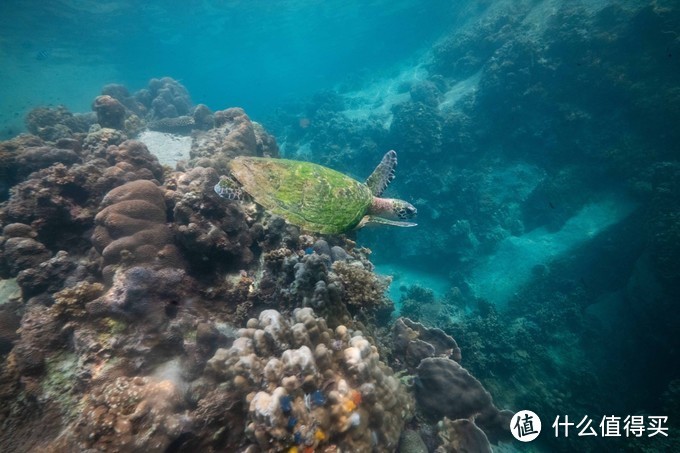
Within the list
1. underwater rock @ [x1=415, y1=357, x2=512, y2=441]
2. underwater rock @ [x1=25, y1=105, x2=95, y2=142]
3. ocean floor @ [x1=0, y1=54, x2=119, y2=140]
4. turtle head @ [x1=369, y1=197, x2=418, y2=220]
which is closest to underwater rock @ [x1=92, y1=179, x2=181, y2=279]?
underwater rock @ [x1=415, y1=357, x2=512, y2=441]

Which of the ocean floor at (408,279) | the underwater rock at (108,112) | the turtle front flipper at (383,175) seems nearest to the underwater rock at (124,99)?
the underwater rock at (108,112)

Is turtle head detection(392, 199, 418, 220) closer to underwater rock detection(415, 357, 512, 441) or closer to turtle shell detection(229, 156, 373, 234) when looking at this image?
turtle shell detection(229, 156, 373, 234)

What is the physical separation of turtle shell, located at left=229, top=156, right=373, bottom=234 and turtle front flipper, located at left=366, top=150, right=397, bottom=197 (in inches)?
60.8

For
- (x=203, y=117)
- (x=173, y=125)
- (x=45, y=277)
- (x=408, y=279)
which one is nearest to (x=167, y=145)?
(x=173, y=125)

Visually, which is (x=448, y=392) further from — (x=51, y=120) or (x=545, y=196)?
(x=51, y=120)

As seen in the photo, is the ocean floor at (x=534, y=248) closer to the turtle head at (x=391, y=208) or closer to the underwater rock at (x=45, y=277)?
the turtle head at (x=391, y=208)

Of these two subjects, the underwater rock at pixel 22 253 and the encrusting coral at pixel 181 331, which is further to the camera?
the underwater rock at pixel 22 253

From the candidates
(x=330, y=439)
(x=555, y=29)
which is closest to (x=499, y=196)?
(x=555, y=29)

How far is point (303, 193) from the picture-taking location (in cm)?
607

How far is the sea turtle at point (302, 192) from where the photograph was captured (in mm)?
5605

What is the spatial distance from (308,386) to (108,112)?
47.0ft

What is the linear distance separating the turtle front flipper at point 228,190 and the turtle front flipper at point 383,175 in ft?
12.7

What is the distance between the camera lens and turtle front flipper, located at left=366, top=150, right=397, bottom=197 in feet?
26.4

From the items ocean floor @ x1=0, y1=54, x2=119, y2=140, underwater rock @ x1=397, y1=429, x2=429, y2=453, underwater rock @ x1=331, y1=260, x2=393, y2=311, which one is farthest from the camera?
ocean floor @ x1=0, y1=54, x2=119, y2=140
